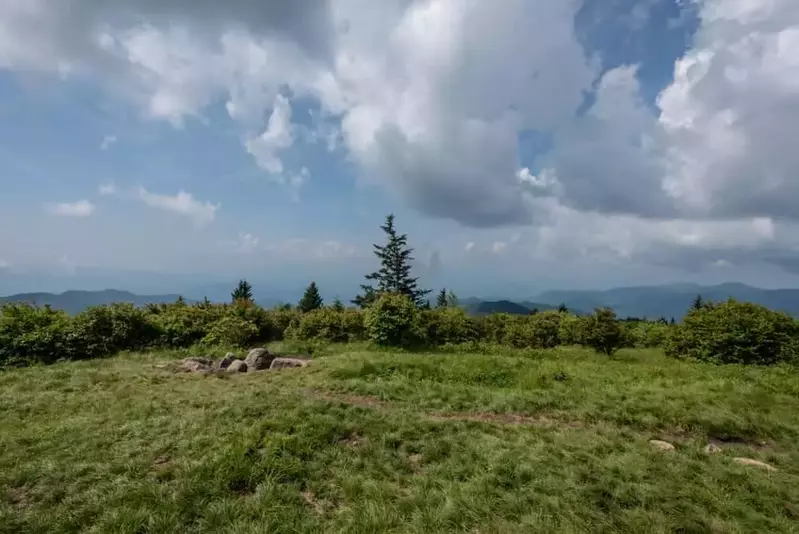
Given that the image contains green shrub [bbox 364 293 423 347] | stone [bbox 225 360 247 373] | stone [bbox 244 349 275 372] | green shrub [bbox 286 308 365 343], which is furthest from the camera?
green shrub [bbox 286 308 365 343]

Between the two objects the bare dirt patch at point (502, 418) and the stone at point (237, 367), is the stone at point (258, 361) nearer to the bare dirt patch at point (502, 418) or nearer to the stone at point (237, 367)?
the stone at point (237, 367)

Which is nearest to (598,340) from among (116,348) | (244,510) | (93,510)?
(244,510)

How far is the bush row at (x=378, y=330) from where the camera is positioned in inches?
612

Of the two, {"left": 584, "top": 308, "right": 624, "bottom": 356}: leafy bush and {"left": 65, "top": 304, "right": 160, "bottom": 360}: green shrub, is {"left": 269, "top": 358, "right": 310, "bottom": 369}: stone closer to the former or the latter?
{"left": 65, "top": 304, "right": 160, "bottom": 360}: green shrub

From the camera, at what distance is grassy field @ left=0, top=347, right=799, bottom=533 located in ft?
15.8

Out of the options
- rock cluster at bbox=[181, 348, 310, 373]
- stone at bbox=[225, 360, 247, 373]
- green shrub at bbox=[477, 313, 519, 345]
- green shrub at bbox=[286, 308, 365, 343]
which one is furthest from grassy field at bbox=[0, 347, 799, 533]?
green shrub at bbox=[477, 313, 519, 345]

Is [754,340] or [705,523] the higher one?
[754,340]

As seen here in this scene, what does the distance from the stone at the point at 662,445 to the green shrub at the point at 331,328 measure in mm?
13913

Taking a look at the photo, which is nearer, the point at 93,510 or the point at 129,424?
the point at 93,510

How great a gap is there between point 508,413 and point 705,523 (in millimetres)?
4210

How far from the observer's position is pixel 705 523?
4719 mm

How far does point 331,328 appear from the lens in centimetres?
1994

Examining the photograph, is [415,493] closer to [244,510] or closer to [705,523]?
[244,510]

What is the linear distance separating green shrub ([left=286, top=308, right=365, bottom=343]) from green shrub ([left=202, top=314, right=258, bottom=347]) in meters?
2.23
